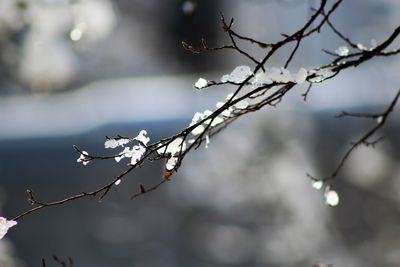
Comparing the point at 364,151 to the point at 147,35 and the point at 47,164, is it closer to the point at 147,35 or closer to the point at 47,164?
the point at 47,164

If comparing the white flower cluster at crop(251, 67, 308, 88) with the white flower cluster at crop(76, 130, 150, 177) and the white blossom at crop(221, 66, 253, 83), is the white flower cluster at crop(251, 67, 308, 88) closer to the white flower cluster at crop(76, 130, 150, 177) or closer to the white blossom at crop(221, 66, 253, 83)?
the white blossom at crop(221, 66, 253, 83)

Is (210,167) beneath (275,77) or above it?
above

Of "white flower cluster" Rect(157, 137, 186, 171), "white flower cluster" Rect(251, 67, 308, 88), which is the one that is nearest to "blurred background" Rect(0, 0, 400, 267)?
"white flower cluster" Rect(157, 137, 186, 171)

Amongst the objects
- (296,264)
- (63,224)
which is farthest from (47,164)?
(296,264)

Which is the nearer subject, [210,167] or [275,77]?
[275,77]

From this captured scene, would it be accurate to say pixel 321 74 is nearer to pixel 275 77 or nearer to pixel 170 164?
pixel 275 77

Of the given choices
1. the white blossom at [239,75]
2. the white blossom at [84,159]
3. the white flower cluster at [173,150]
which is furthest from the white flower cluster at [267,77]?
the white blossom at [84,159]

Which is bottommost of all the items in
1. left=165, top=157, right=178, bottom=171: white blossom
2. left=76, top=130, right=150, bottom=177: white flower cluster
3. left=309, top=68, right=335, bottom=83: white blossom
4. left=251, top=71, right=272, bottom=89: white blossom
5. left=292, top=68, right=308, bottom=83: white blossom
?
left=165, top=157, right=178, bottom=171: white blossom

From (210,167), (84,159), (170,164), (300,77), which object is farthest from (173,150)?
(210,167)
